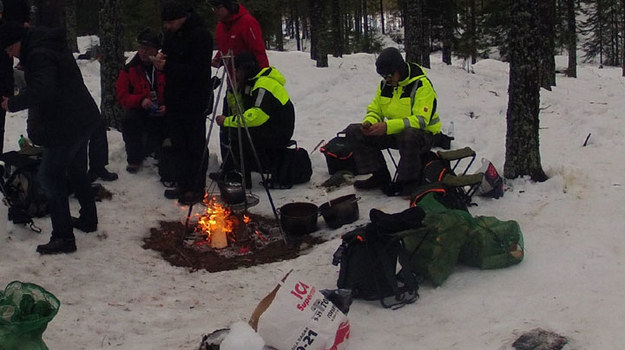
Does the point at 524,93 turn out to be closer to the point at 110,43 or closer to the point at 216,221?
the point at 216,221

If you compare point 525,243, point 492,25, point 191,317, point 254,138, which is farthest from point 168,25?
point 492,25

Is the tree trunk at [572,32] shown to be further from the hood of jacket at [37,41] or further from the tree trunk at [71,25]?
the hood of jacket at [37,41]

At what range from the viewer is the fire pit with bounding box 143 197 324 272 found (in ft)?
18.6

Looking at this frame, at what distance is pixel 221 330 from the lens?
3.83 metres

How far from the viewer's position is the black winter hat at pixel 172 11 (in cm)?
641

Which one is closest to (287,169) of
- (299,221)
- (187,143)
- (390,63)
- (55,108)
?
(187,143)

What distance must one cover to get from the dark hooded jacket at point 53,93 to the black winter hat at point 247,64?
2.00m

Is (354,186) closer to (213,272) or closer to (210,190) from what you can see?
(210,190)

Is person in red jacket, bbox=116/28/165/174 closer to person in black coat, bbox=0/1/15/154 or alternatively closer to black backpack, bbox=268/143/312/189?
person in black coat, bbox=0/1/15/154

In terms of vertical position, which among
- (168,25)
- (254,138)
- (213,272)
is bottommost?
(213,272)

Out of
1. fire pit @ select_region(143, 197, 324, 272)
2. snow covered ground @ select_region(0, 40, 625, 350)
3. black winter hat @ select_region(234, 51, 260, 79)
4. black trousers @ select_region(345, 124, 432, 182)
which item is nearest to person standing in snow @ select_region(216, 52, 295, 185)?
black winter hat @ select_region(234, 51, 260, 79)

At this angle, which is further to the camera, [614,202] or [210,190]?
[210,190]

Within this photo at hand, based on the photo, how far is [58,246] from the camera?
5.52 metres

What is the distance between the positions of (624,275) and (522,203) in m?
1.79
